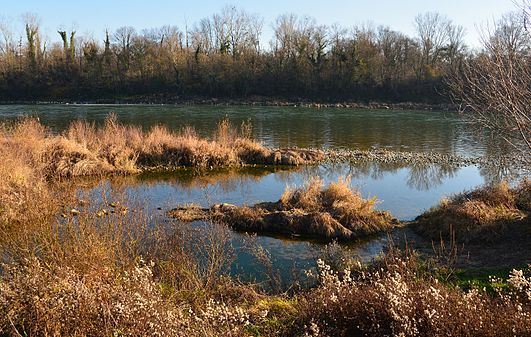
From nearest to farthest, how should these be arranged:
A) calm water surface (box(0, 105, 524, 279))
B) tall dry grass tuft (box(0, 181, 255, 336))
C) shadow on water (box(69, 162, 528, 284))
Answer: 1. tall dry grass tuft (box(0, 181, 255, 336))
2. shadow on water (box(69, 162, 528, 284))
3. calm water surface (box(0, 105, 524, 279))

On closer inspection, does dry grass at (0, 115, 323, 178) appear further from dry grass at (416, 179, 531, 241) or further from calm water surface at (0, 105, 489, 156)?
dry grass at (416, 179, 531, 241)

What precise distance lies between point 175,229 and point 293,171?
39.1 ft

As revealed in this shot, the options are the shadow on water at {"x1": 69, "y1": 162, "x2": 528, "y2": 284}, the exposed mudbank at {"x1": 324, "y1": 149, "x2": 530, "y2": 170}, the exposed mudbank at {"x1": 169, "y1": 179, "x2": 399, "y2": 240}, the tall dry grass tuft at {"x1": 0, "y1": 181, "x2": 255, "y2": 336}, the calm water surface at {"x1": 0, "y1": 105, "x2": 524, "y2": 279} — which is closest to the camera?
the tall dry grass tuft at {"x1": 0, "y1": 181, "x2": 255, "y2": 336}

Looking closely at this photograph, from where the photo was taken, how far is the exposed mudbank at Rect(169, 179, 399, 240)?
12117mm

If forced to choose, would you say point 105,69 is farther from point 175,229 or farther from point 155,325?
point 155,325

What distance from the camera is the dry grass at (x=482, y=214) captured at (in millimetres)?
11047

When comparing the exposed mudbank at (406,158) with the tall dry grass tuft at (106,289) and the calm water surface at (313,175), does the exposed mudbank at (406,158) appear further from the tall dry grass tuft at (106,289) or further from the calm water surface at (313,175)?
the tall dry grass tuft at (106,289)

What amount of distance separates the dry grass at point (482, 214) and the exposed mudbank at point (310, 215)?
1.18m

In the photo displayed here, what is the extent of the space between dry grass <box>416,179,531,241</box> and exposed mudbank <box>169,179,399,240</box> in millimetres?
1177

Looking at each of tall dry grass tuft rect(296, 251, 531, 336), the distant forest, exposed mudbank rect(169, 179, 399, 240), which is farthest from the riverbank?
tall dry grass tuft rect(296, 251, 531, 336)

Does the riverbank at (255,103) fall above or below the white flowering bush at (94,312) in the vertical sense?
above

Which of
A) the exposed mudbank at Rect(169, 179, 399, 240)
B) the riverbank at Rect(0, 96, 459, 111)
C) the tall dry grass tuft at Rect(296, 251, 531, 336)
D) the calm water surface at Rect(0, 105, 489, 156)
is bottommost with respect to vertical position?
the exposed mudbank at Rect(169, 179, 399, 240)

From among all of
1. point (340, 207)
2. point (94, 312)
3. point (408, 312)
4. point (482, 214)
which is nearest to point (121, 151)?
point (340, 207)

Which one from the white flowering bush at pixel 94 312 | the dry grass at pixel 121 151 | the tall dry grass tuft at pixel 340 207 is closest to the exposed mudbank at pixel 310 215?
the tall dry grass tuft at pixel 340 207
